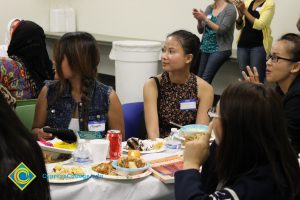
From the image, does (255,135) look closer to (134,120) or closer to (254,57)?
(134,120)

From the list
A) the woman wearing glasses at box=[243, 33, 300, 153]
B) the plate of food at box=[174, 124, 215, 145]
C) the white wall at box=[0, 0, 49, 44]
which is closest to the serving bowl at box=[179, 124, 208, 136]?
the plate of food at box=[174, 124, 215, 145]

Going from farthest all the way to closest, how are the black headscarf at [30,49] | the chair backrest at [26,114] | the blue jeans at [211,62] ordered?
the blue jeans at [211,62]
the black headscarf at [30,49]
the chair backrest at [26,114]

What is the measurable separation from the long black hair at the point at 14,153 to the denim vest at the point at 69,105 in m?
1.60

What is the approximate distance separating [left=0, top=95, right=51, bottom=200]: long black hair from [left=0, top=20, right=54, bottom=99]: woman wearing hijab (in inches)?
99.8

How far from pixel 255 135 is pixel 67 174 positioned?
0.76m

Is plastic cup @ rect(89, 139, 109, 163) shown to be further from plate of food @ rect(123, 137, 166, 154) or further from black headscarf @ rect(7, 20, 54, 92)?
black headscarf @ rect(7, 20, 54, 92)

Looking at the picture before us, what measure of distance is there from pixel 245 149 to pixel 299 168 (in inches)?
7.7

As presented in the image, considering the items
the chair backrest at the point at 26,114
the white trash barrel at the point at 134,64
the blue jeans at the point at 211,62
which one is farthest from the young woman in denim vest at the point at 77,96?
the blue jeans at the point at 211,62

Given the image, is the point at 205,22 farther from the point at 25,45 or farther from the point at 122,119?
the point at 122,119

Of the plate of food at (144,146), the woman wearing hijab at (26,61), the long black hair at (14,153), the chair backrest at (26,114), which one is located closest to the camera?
the long black hair at (14,153)

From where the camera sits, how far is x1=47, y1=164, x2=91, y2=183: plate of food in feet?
5.24

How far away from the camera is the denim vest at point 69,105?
2.43m

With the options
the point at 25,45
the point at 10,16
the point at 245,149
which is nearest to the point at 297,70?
the point at 245,149

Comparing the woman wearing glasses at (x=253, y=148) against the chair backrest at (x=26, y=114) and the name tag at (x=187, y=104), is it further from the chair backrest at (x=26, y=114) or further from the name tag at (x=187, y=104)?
the chair backrest at (x=26, y=114)
